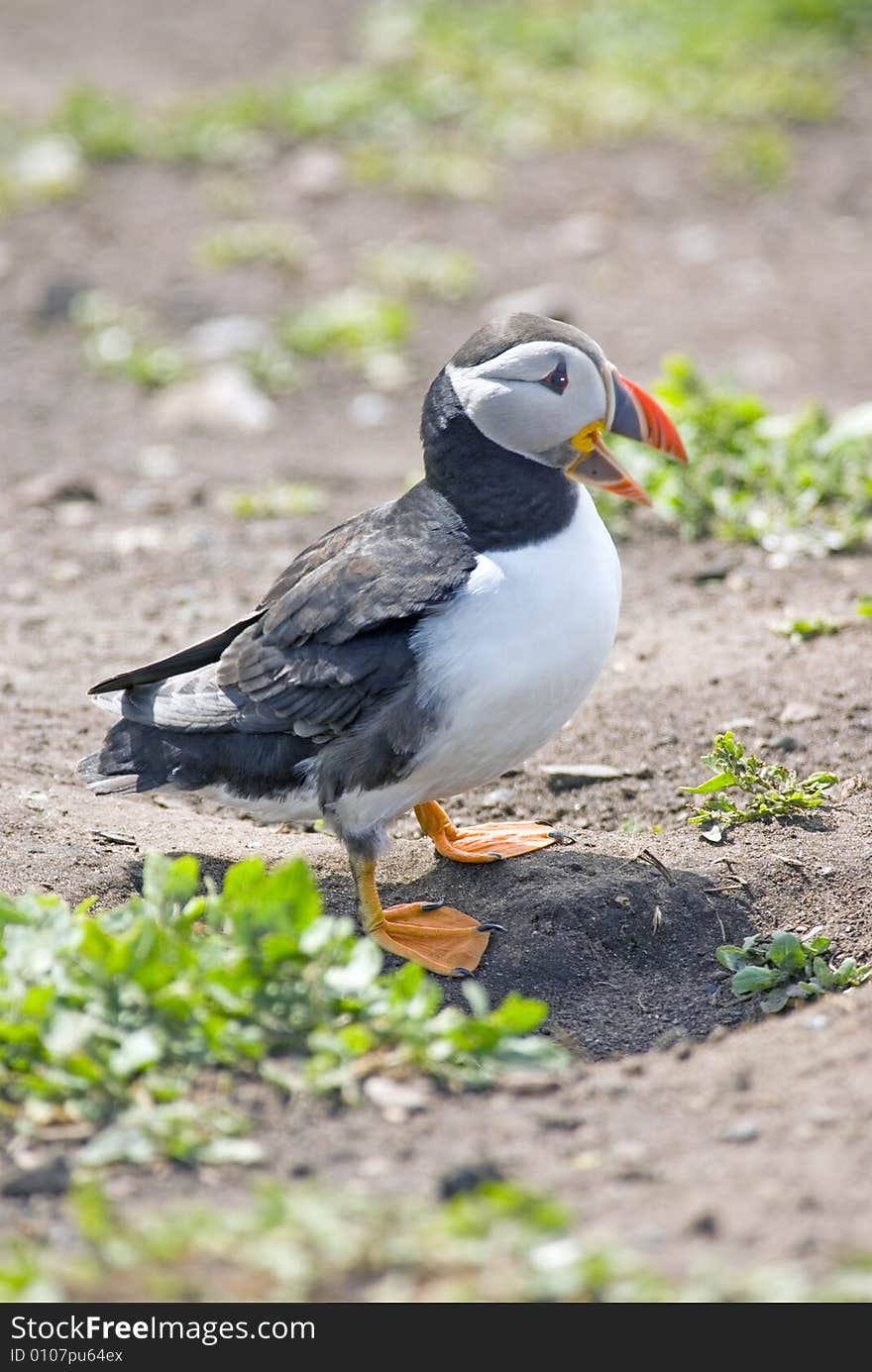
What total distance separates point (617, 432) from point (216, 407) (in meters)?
4.46

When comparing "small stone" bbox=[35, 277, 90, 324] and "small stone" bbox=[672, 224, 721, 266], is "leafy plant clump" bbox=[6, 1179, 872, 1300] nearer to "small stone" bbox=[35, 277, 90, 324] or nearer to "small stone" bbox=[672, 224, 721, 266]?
"small stone" bbox=[35, 277, 90, 324]

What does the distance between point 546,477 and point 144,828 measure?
5.55 feet

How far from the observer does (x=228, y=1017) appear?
360 cm

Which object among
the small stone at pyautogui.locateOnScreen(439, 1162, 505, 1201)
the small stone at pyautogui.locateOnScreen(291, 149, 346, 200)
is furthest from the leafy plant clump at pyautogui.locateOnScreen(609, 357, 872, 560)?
the small stone at pyautogui.locateOnScreen(291, 149, 346, 200)

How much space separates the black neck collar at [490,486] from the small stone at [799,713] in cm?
129

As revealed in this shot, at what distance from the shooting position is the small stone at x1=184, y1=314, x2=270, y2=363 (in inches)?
364

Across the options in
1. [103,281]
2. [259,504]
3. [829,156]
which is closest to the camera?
[259,504]

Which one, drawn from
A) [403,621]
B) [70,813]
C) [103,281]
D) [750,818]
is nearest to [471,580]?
[403,621]

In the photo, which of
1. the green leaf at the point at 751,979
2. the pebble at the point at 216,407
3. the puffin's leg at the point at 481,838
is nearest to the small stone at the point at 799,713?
the puffin's leg at the point at 481,838

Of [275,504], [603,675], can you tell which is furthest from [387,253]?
[603,675]

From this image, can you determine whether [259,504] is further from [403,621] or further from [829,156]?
[829,156]

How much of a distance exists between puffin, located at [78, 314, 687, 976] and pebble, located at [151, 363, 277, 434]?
4.04 meters

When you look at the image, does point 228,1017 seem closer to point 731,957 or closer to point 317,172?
point 731,957
